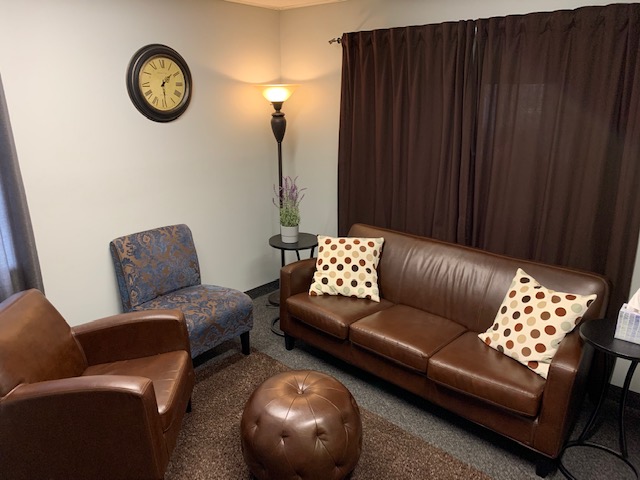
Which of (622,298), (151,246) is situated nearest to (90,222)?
(151,246)

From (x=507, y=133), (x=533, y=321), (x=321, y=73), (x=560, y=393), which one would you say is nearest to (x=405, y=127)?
(x=507, y=133)

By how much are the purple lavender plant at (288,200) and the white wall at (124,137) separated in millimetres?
139

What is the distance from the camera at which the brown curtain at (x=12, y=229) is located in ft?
7.79

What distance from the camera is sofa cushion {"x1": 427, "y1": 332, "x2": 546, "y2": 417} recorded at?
2.05 metres

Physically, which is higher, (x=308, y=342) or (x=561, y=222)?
(x=561, y=222)

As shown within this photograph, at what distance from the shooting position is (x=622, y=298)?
8.25 ft

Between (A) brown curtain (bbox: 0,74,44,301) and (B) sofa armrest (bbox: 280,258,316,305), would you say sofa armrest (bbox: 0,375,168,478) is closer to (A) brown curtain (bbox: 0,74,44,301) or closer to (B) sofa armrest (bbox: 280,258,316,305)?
(A) brown curtain (bbox: 0,74,44,301)

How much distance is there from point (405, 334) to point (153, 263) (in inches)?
70.2

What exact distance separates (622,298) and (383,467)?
1637 millimetres

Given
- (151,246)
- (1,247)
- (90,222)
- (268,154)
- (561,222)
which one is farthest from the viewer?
(268,154)

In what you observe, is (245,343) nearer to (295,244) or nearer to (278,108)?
(295,244)

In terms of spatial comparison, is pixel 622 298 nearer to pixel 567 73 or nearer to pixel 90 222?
pixel 567 73

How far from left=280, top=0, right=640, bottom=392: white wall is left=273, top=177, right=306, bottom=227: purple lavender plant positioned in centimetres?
10

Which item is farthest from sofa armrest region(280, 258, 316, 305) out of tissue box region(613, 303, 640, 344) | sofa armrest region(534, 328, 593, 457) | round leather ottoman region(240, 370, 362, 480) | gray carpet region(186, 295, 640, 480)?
tissue box region(613, 303, 640, 344)
